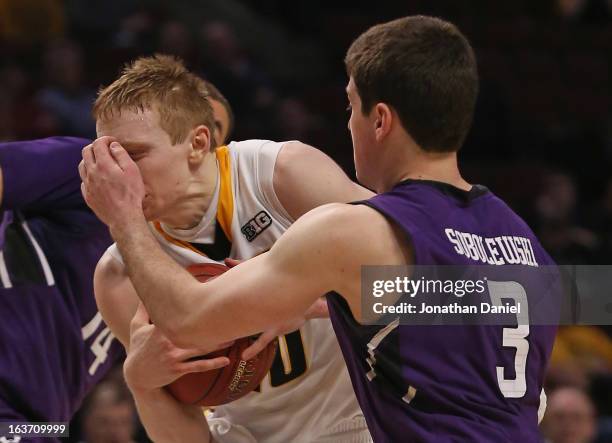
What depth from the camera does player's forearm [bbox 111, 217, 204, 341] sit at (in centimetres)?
276

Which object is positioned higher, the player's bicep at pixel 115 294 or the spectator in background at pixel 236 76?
the player's bicep at pixel 115 294

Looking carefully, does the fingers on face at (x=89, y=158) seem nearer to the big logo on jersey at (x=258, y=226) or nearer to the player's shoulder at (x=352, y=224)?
the big logo on jersey at (x=258, y=226)

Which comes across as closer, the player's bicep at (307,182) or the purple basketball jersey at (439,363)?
the purple basketball jersey at (439,363)

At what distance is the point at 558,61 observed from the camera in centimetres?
1193

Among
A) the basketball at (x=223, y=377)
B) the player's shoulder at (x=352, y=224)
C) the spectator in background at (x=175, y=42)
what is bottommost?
the spectator in background at (x=175, y=42)

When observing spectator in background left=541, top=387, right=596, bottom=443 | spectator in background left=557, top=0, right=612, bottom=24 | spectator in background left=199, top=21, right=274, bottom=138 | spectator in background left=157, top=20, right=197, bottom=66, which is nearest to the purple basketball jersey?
spectator in background left=541, top=387, right=596, bottom=443

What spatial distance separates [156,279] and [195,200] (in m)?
0.64

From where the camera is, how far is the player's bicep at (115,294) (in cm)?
339

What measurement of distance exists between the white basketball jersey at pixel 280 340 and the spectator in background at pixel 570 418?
2.90m

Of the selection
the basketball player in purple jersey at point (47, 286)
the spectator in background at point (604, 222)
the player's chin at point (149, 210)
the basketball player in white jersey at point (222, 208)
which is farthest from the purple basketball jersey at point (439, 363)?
the spectator in background at point (604, 222)

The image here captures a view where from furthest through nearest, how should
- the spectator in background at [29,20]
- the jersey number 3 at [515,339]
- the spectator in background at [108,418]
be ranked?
the spectator in background at [29,20] → the spectator in background at [108,418] → the jersey number 3 at [515,339]

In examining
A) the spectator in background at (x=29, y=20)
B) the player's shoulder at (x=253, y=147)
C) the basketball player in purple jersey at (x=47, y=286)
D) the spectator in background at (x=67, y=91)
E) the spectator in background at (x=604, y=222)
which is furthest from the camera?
the spectator in background at (x=29, y=20)

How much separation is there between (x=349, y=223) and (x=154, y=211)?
34.5 inches

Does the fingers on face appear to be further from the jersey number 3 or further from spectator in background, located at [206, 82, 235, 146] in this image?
the jersey number 3
